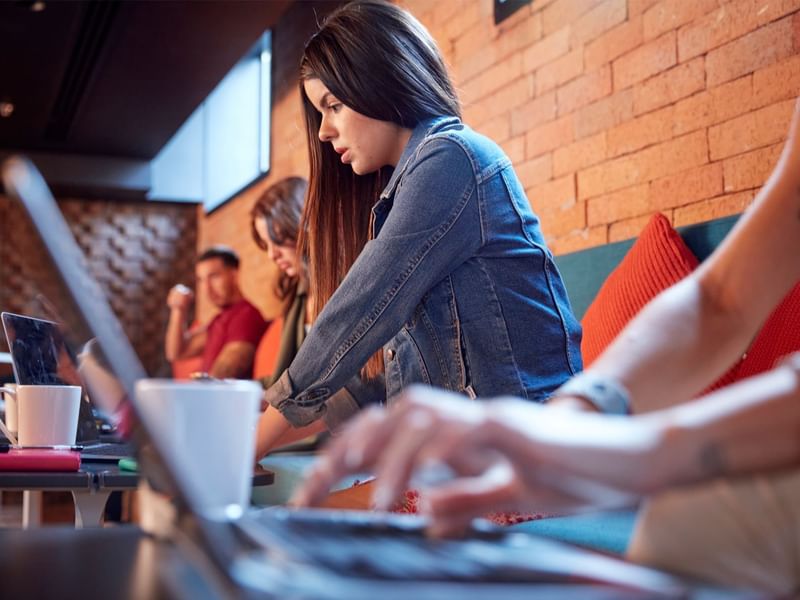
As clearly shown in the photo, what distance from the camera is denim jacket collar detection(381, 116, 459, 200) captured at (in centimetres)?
152

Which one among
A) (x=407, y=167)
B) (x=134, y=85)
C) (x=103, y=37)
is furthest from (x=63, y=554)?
(x=134, y=85)

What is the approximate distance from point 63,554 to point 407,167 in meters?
1.02

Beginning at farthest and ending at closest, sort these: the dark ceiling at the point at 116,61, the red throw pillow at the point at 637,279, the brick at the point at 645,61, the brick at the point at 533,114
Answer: the dark ceiling at the point at 116,61
the brick at the point at 533,114
the brick at the point at 645,61
the red throw pillow at the point at 637,279

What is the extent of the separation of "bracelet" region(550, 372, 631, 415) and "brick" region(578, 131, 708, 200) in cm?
163

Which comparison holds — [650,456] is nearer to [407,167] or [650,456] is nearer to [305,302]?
[407,167]

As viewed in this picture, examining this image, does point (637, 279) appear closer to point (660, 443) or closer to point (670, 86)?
point (670, 86)

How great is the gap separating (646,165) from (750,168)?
38 centimetres

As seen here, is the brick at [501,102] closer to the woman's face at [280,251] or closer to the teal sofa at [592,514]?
the teal sofa at [592,514]

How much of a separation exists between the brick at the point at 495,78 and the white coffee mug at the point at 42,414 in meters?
1.86

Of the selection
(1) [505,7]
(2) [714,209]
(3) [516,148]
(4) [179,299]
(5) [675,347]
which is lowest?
(5) [675,347]

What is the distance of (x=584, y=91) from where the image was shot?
8.85 feet

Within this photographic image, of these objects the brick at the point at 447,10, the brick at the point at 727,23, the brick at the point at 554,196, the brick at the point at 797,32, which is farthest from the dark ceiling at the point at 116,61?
the brick at the point at 797,32

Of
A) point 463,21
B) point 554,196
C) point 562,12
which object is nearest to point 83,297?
point 554,196

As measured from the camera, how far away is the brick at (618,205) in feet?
7.97
